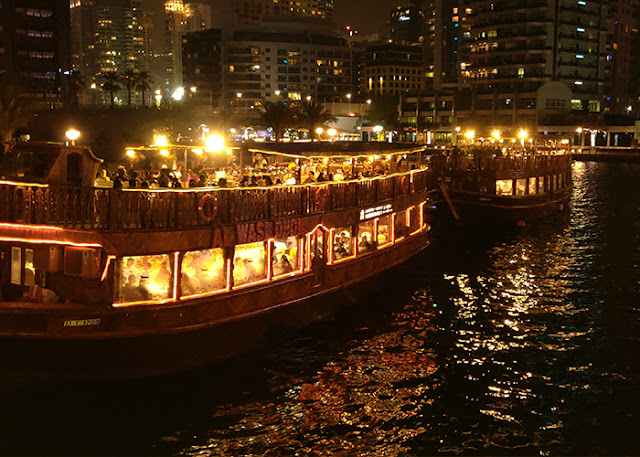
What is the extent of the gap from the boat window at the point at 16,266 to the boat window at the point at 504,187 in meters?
30.6

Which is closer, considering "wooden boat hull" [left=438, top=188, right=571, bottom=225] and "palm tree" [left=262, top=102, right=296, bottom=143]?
"wooden boat hull" [left=438, top=188, right=571, bottom=225]

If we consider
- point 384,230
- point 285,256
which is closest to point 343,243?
point 285,256

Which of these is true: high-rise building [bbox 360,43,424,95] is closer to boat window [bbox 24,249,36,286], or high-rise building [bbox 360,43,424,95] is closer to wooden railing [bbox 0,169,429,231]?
wooden railing [bbox 0,169,429,231]

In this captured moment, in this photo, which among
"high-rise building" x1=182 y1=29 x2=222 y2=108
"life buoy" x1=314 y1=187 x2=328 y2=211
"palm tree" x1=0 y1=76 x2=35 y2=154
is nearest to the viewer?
"life buoy" x1=314 y1=187 x2=328 y2=211

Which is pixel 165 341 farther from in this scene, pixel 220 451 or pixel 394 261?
pixel 394 261

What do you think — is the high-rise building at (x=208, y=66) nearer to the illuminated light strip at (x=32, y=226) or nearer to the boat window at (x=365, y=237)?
the boat window at (x=365, y=237)

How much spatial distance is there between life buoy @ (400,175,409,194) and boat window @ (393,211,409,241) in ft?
2.69

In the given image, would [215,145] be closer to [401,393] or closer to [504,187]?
[401,393]

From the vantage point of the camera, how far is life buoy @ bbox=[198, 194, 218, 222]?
1519 centimetres

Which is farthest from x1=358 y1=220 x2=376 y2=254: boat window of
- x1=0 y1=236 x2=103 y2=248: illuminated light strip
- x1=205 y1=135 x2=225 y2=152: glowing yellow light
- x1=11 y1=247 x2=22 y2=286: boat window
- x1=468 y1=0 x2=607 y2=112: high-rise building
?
x1=468 y1=0 x2=607 y2=112: high-rise building

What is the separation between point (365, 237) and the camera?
22.2m

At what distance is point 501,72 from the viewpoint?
4838 inches

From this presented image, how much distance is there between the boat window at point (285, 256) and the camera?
58.4 feet

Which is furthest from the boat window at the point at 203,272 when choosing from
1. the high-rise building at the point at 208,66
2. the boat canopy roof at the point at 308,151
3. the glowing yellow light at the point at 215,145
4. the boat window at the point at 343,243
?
the high-rise building at the point at 208,66
